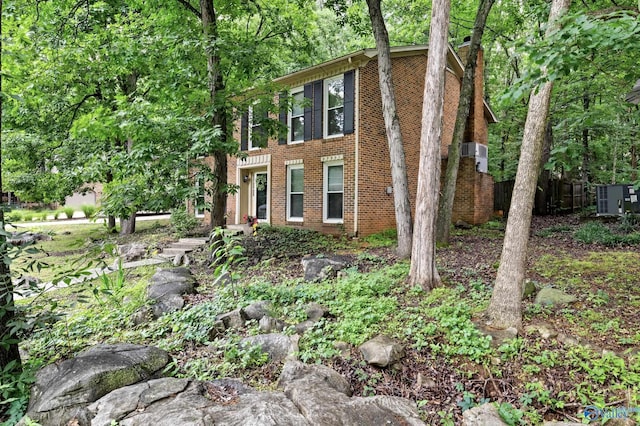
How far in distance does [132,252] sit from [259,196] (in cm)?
490

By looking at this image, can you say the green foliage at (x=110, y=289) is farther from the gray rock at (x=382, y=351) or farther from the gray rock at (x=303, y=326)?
the gray rock at (x=382, y=351)

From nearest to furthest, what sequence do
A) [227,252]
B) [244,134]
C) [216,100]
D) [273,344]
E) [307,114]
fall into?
[273,344] < [227,252] < [216,100] < [307,114] < [244,134]

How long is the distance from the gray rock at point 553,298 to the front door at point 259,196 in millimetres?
9926

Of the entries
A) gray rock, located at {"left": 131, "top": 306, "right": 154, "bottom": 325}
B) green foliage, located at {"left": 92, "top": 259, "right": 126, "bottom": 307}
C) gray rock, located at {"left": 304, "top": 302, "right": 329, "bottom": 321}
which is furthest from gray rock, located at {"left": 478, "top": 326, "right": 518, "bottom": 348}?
gray rock, located at {"left": 131, "top": 306, "right": 154, "bottom": 325}

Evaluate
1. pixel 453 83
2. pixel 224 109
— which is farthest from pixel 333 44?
pixel 224 109

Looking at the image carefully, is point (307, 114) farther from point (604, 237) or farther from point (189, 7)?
point (604, 237)

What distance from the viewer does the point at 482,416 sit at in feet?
9.36

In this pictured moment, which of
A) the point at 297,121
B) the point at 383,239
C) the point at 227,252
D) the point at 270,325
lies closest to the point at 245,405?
the point at 270,325

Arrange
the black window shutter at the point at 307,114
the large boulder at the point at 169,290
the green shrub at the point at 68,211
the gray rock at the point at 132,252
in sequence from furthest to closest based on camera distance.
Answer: the green shrub at the point at 68,211, the black window shutter at the point at 307,114, the gray rock at the point at 132,252, the large boulder at the point at 169,290

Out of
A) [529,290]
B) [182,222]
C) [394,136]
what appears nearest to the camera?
[529,290]

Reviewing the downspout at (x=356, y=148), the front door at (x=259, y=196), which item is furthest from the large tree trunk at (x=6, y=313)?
the front door at (x=259, y=196)

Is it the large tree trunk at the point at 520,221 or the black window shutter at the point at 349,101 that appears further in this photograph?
the black window shutter at the point at 349,101

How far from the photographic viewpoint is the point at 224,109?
8008 mm

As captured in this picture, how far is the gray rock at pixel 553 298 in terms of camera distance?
14.6ft
